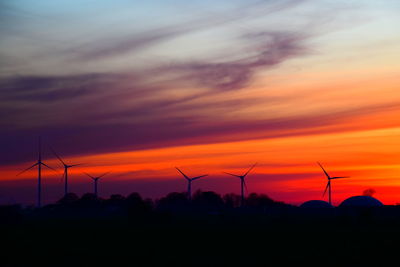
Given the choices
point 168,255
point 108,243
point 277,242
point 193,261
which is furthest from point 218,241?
point 193,261

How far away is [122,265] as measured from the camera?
2685 inches

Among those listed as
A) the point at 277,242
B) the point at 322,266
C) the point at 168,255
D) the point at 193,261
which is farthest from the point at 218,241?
the point at 322,266

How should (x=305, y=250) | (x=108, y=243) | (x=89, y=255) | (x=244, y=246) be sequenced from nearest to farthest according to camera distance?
(x=89, y=255) < (x=305, y=250) < (x=244, y=246) < (x=108, y=243)

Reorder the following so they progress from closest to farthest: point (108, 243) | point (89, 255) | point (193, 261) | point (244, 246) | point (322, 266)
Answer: point (322, 266) → point (193, 261) → point (89, 255) → point (244, 246) → point (108, 243)

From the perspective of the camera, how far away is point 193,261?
240ft

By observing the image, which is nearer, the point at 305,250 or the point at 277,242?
the point at 305,250

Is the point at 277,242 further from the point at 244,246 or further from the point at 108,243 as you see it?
the point at 108,243

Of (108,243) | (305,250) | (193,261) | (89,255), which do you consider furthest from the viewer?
(108,243)

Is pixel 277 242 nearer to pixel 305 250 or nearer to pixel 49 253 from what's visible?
pixel 305 250

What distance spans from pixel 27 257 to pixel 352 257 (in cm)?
3631

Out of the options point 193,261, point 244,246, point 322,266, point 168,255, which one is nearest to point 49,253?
point 168,255

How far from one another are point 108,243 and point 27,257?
24943 mm

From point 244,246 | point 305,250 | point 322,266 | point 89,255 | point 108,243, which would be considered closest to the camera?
point 322,266

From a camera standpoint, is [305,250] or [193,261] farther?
[305,250]
